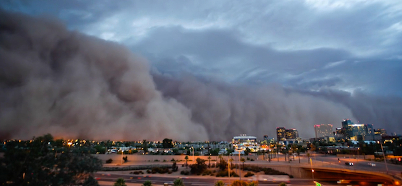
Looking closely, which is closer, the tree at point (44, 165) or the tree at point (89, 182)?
the tree at point (44, 165)

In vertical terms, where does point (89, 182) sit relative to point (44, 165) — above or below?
below

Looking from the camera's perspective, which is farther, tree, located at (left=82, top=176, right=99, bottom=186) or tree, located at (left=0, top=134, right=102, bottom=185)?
tree, located at (left=82, top=176, right=99, bottom=186)

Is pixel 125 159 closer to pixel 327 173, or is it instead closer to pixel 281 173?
pixel 281 173

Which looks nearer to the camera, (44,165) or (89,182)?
(44,165)

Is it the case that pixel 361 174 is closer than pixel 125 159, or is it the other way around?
pixel 361 174

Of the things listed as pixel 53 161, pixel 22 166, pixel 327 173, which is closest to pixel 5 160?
pixel 22 166

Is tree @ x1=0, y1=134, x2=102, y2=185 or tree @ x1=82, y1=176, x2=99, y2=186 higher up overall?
tree @ x1=0, y1=134, x2=102, y2=185

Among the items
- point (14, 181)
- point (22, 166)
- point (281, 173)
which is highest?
point (22, 166)

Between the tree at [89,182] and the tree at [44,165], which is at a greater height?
the tree at [44,165]
